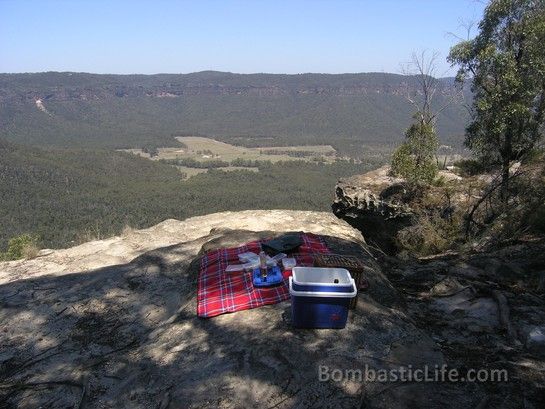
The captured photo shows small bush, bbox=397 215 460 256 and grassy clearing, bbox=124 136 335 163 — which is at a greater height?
small bush, bbox=397 215 460 256

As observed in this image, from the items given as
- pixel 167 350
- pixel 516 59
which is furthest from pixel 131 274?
pixel 516 59

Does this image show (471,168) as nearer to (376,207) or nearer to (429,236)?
(376,207)

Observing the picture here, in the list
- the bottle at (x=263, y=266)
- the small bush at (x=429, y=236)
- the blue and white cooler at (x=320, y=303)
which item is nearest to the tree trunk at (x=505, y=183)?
the small bush at (x=429, y=236)

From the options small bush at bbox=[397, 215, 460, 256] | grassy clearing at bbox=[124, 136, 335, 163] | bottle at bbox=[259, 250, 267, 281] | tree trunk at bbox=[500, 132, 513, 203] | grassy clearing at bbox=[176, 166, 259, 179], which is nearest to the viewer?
bottle at bbox=[259, 250, 267, 281]

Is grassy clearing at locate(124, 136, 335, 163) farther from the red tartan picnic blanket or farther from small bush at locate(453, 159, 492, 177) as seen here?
the red tartan picnic blanket

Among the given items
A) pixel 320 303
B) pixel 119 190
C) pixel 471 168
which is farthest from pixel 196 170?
pixel 320 303

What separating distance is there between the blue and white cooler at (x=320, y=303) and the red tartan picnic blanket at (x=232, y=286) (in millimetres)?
752

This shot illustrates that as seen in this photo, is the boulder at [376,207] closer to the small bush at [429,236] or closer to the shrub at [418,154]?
the shrub at [418,154]

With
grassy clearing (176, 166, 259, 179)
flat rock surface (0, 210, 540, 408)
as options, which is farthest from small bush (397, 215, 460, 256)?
grassy clearing (176, 166, 259, 179)

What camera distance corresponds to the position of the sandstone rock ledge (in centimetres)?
349

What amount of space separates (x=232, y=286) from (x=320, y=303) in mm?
1584

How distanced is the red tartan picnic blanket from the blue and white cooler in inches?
29.6

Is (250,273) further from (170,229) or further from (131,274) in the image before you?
(170,229)

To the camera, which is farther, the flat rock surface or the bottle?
the bottle
